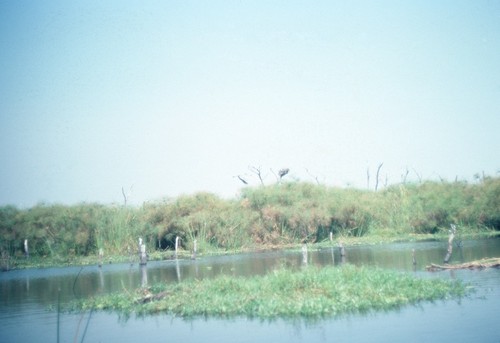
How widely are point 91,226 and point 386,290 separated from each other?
34.0 m

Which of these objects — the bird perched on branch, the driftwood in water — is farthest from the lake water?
the bird perched on branch

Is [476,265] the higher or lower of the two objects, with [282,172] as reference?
lower

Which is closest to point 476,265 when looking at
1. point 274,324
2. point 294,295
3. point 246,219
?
point 294,295

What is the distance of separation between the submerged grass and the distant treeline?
2513 centimetres

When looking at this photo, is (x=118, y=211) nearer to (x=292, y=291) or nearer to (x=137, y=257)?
(x=137, y=257)

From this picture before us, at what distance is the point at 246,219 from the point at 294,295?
3078 centimetres

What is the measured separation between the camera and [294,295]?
17.2 metres

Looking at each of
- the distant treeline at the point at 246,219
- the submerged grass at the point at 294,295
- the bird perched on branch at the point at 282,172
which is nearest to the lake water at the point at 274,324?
the submerged grass at the point at 294,295

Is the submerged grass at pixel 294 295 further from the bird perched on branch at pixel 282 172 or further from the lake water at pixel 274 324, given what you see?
the bird perched on branch at pixel 282 172

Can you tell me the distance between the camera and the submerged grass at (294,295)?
16.4 metres

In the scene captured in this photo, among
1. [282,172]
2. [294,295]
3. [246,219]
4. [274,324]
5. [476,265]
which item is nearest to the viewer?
[274,324]

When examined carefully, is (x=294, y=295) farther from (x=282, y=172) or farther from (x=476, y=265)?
(x=282, y=172)

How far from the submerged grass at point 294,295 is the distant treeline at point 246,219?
2513 cm

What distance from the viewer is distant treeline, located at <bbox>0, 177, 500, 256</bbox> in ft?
149
